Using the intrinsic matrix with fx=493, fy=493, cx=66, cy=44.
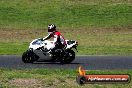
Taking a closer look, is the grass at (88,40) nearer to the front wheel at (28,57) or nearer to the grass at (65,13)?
the grass at (65,13)

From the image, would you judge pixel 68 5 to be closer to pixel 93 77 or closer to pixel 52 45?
pixel 52 45

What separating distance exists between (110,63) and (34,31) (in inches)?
839

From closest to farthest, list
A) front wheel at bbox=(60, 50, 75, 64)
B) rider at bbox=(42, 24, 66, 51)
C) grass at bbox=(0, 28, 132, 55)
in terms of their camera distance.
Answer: rider at bbox=(42, 24, 66, 51) < front wheel at bbox=(60, 50, 75, 64) < grass at bbox=(0, 28, 132, 55)

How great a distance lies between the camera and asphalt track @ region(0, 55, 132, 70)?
66.9 feet

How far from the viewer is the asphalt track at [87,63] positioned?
20.4 metres

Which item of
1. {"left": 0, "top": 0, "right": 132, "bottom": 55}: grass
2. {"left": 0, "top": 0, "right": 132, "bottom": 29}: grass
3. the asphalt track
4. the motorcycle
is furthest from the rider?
{"left": 0, "top": 0, "right": 132, "bottom": 29}: grass

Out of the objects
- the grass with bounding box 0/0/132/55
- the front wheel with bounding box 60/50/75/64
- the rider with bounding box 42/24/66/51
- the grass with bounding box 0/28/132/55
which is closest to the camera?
the rider with bounding box 42/24/66/51

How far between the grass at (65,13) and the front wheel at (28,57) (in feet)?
74.3

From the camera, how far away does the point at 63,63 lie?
22.0 m

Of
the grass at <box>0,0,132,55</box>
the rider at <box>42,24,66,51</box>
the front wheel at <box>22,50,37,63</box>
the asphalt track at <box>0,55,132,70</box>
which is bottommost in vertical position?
the grass at <box>0,0,132,55</box>

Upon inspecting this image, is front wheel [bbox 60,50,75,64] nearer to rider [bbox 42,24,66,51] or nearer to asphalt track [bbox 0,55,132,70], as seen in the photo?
asphalt track [bbox 0,55,132,70]

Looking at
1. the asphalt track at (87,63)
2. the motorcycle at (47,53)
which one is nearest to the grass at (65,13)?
the asphalt track at (87,63)

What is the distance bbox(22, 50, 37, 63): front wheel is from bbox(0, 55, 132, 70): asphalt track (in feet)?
0.70

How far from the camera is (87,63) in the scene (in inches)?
866
